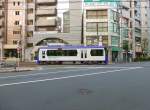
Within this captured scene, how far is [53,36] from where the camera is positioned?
7919 cm

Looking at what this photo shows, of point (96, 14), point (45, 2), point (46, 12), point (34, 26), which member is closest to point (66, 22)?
point (46, 12)

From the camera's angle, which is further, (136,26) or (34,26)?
(136,26)

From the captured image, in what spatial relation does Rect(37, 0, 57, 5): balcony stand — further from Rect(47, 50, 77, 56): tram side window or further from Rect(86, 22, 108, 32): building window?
Rect(47, 50, 77, 56): tram side window

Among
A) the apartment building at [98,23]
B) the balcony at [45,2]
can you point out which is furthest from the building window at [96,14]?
the balcony at [45,2]

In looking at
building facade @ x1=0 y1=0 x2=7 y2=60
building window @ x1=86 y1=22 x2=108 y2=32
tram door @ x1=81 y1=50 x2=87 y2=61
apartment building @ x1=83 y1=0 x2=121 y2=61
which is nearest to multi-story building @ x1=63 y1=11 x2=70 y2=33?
apartment building @ x1=83 y1=0 x2=121 y2=61

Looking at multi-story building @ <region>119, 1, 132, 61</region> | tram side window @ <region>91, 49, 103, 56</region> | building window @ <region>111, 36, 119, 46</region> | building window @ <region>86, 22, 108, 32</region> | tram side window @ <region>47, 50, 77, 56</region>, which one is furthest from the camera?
multi-story building @ <region>119, 1, 132, 61</region>

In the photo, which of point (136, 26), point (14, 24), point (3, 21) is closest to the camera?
point (14, 24)

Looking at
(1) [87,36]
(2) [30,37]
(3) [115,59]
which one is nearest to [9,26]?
(2) [30,37]

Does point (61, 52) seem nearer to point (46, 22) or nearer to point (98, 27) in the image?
Result: point (98, 27)

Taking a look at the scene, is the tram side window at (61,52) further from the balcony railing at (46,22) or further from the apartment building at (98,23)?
the balcony railing at (46,22)

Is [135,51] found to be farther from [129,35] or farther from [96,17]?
[96,17]

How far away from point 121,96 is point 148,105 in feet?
7.79

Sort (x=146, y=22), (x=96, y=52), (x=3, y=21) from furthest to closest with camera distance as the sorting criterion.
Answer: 1. (x=146, y=22)
2. (x=3, y=21)
3. (x=96, y=52)

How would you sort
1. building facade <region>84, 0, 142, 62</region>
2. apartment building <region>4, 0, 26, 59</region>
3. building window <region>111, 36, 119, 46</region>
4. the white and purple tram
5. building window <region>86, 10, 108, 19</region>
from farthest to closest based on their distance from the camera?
apartment building <region>4, 0, 26, 59</region>, building window <region>111, 36, 119, 46</region>, building window <region>86, 10, 108, 19</region>, building facade <region>84, 0, 142, 62</region>, the white and purple tram
